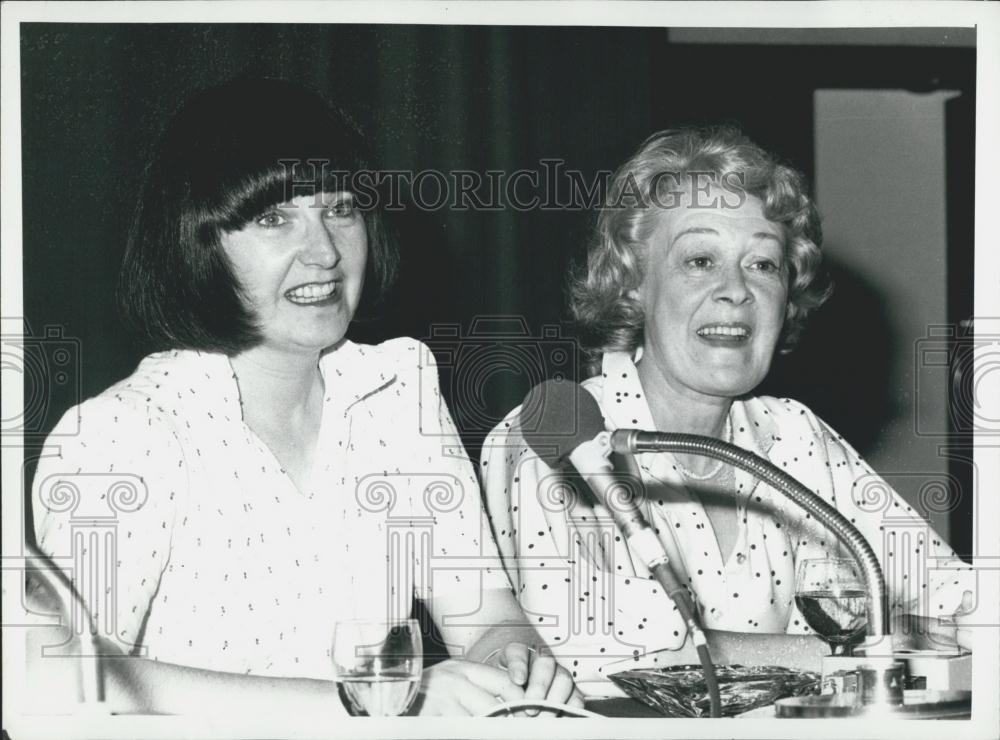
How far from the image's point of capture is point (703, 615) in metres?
1.94

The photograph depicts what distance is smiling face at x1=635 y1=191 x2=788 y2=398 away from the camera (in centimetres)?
200

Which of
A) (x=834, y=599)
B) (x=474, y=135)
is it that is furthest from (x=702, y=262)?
(x=834, y=599)

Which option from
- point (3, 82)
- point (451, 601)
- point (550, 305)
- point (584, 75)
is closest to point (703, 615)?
point (451, 601)

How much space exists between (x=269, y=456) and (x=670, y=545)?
0.60 meters

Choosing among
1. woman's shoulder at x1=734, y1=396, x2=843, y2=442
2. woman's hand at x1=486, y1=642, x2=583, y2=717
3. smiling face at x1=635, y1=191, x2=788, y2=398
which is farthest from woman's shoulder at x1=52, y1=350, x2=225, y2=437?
woman's shoulder at x1=734, y1=396, x2=843, y2=442

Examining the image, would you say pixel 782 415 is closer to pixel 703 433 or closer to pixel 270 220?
pixel 703 433

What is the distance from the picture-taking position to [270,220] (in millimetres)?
1907

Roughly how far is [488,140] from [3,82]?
0.72 meters

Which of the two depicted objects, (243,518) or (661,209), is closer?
(243,518)

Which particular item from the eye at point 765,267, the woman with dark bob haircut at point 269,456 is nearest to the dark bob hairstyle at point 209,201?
the woman with dark bob haircut at point 269,456

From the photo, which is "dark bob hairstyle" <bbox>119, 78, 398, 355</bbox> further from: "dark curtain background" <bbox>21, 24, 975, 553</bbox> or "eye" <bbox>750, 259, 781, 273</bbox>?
"eye" <bbox>750, 259, 781, 273</bbox>

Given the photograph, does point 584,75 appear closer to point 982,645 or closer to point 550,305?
point 550,305

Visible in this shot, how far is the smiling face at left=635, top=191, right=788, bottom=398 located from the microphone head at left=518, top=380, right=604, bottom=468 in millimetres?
156

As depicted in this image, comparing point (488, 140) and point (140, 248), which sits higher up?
point (488, 140)
